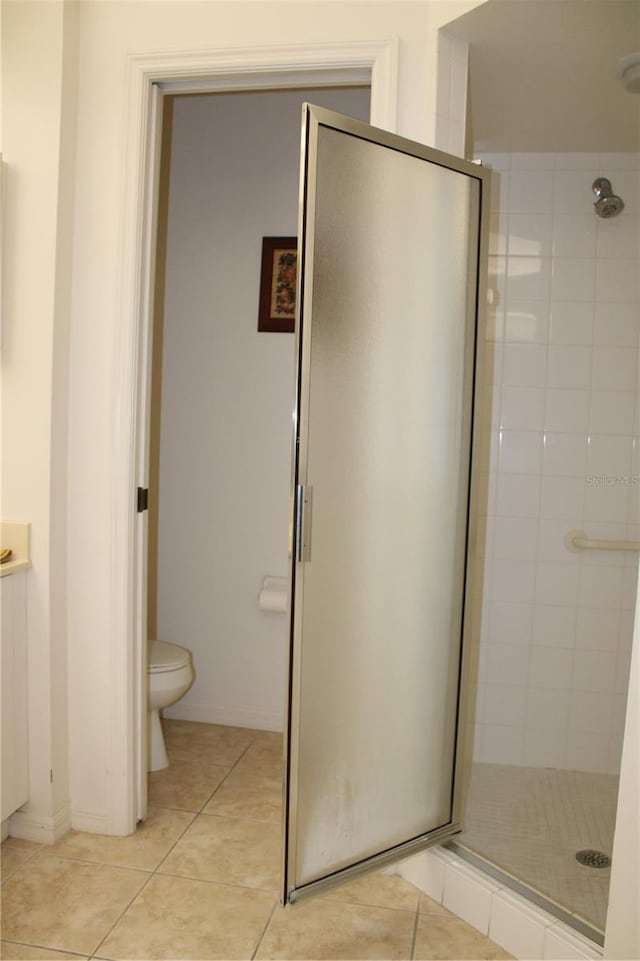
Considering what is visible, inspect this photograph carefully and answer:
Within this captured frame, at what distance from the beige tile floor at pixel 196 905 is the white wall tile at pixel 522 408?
1.68 metres

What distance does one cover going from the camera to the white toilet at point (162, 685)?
273cm

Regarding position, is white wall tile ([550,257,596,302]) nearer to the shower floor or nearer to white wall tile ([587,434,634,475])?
white wall tile ([587,434,634,475])

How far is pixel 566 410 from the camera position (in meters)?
2.92

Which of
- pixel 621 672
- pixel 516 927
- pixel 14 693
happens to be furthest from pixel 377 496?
pixel 621 672

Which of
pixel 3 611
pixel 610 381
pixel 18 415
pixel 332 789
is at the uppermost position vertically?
pixel 610 381

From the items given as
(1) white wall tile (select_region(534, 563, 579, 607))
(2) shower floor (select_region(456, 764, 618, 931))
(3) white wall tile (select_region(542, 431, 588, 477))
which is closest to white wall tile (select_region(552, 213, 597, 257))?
(3) white wall tile (select_region(542, 431, 588, 477))

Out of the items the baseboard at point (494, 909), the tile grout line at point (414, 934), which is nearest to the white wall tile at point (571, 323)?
the baseboard at point (494, 909)

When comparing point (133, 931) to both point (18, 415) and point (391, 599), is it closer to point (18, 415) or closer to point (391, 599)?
point (391, 599)

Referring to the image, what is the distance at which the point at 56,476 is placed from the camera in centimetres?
228

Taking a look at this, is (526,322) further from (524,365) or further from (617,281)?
(617,281)

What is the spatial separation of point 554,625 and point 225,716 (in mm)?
1463

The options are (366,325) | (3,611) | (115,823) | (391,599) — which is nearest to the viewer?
(366,325)

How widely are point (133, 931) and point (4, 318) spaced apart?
1739 mm

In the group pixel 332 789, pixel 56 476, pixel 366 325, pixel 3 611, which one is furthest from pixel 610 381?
pixel 3 611
